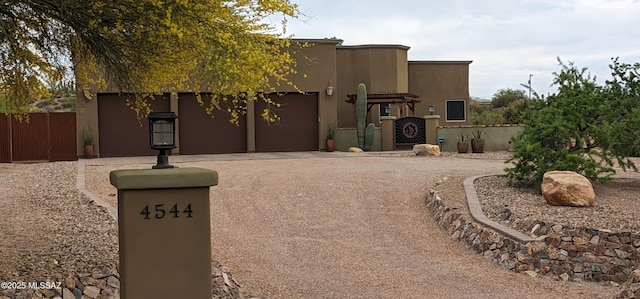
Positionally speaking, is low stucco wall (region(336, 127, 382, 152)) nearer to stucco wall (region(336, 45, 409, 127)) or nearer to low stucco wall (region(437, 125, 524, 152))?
low stucco wall (region(437, 125, 524, 152))

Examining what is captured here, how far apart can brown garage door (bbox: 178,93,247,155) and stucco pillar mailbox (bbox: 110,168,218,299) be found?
1955 centimetres

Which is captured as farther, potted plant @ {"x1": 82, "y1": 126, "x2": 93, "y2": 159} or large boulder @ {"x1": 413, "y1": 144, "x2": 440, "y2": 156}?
potted plant @ {"x1": 82, "y1": 126, "x2": 93, "y2": 159}

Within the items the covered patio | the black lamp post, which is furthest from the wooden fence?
the black lamp post

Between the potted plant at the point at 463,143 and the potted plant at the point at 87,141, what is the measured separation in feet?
43.1

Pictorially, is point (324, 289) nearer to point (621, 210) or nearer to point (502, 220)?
point (502, 220)

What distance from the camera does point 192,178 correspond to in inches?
176

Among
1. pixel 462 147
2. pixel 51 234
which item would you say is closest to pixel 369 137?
pixel 462 147

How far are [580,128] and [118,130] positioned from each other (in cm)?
1652

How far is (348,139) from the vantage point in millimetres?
25266

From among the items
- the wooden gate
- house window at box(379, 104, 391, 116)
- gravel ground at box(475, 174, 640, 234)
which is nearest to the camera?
gravel ground at box(475, 174, 640, 234)

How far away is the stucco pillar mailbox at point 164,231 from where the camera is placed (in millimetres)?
A: 4410

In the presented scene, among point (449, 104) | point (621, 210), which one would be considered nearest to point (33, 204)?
point (621, 210)

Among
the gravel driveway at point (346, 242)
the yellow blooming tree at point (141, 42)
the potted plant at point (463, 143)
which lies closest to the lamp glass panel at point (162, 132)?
the yellow blooming tree at point (141, 42)

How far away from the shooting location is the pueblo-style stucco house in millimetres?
23203
